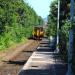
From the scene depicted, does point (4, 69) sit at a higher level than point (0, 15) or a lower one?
lower

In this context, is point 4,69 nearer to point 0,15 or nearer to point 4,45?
point 0,15

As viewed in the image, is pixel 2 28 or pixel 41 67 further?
pixel 2 28

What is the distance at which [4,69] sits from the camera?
2442cm

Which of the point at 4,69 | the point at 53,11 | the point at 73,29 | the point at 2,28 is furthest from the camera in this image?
the point at 53,11

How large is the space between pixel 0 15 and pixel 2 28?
3.26 metres

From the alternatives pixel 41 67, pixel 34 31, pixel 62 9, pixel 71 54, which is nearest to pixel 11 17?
pixel 62 9

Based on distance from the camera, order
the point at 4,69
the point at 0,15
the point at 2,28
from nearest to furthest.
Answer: the point at 4,69 < the point at 0,15 < the point at 2,28

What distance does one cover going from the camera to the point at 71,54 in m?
17.2

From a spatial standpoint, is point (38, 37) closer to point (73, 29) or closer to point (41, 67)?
point (41, 67)

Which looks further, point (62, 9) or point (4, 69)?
point (62, 9)

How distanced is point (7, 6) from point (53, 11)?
9146mm

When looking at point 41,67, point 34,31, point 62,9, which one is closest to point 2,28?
point 62,9

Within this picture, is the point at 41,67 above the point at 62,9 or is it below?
below

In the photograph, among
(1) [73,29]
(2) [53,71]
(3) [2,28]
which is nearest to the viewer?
(1) [73,29]
